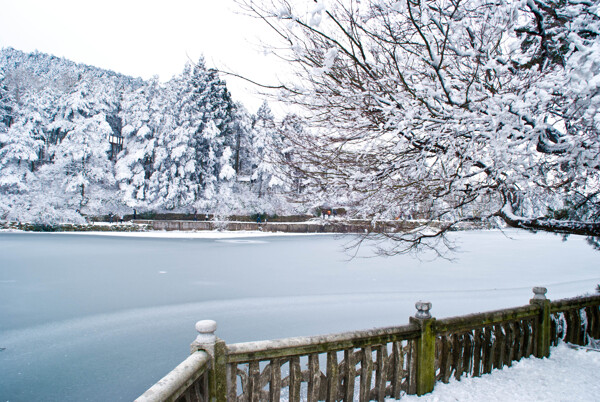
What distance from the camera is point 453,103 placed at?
3404 mm

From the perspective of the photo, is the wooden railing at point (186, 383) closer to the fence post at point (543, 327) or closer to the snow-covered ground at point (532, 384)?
the snow-covered ground at point (532, 384)

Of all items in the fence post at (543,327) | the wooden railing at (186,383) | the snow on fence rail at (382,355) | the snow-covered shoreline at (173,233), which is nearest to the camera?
the wooden railing at (186,383)

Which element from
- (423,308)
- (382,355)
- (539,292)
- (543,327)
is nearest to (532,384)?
(543,327)

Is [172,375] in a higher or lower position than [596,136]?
lower

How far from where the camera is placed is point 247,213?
42.0 meters

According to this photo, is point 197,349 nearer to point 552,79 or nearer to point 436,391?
point 436,391

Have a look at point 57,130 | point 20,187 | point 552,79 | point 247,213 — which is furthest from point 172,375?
point 57,130

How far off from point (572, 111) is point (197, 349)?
3.51 metres

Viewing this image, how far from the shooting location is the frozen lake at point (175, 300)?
5.83m

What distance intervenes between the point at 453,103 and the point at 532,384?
12.0 ft

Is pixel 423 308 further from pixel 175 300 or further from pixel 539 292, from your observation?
pixel 175 300

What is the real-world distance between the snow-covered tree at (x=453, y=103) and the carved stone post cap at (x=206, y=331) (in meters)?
2.11

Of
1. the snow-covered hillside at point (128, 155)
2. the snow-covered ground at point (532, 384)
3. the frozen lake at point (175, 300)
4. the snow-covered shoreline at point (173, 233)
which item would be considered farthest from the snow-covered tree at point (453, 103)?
the snow-covered hillside at point (128, 155)

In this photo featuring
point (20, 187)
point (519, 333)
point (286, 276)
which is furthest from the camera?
point (20, 187)
